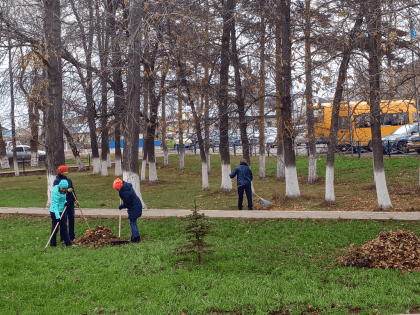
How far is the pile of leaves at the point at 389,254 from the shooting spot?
6.38 meters

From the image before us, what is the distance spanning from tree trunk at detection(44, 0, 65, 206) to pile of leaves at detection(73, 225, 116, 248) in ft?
17.7

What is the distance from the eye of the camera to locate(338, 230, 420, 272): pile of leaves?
6.38m

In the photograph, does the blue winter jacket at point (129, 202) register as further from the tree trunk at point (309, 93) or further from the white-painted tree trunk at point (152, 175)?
the white-painted tree trunk at point (152, 175)

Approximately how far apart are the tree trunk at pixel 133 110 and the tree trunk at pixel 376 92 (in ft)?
22.3

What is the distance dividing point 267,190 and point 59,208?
9724 mm

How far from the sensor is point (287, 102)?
13711 mm

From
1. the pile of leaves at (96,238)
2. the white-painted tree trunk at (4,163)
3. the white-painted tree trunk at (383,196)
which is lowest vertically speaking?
the pile of leaves at (96,238)

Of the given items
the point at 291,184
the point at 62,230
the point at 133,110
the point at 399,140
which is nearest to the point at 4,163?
the point at 133,110

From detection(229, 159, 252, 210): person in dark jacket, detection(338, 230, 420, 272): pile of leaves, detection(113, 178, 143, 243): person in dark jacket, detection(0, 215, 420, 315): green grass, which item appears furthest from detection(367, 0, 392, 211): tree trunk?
detection(113, 178, 143, 243): person in dark jacket

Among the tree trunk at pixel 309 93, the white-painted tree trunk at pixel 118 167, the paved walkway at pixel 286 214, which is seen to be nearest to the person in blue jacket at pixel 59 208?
the paved walkway at pixel 286 214

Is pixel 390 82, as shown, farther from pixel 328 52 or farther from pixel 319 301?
pixel 319 301

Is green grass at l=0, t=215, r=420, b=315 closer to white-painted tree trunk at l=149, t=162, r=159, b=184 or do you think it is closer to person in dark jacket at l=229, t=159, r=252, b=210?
person in dark jacket at l=229, t=159, r=252, b=210

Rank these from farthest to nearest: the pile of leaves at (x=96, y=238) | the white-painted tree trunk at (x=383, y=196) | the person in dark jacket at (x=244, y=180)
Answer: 1. the person in dark jacket at (x=244, y=180)
2. the white-painted tree trunk at (x=383, y=196)
3. the pile of leaves at (x=96, y=238)

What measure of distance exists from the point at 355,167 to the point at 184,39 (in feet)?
34.3
